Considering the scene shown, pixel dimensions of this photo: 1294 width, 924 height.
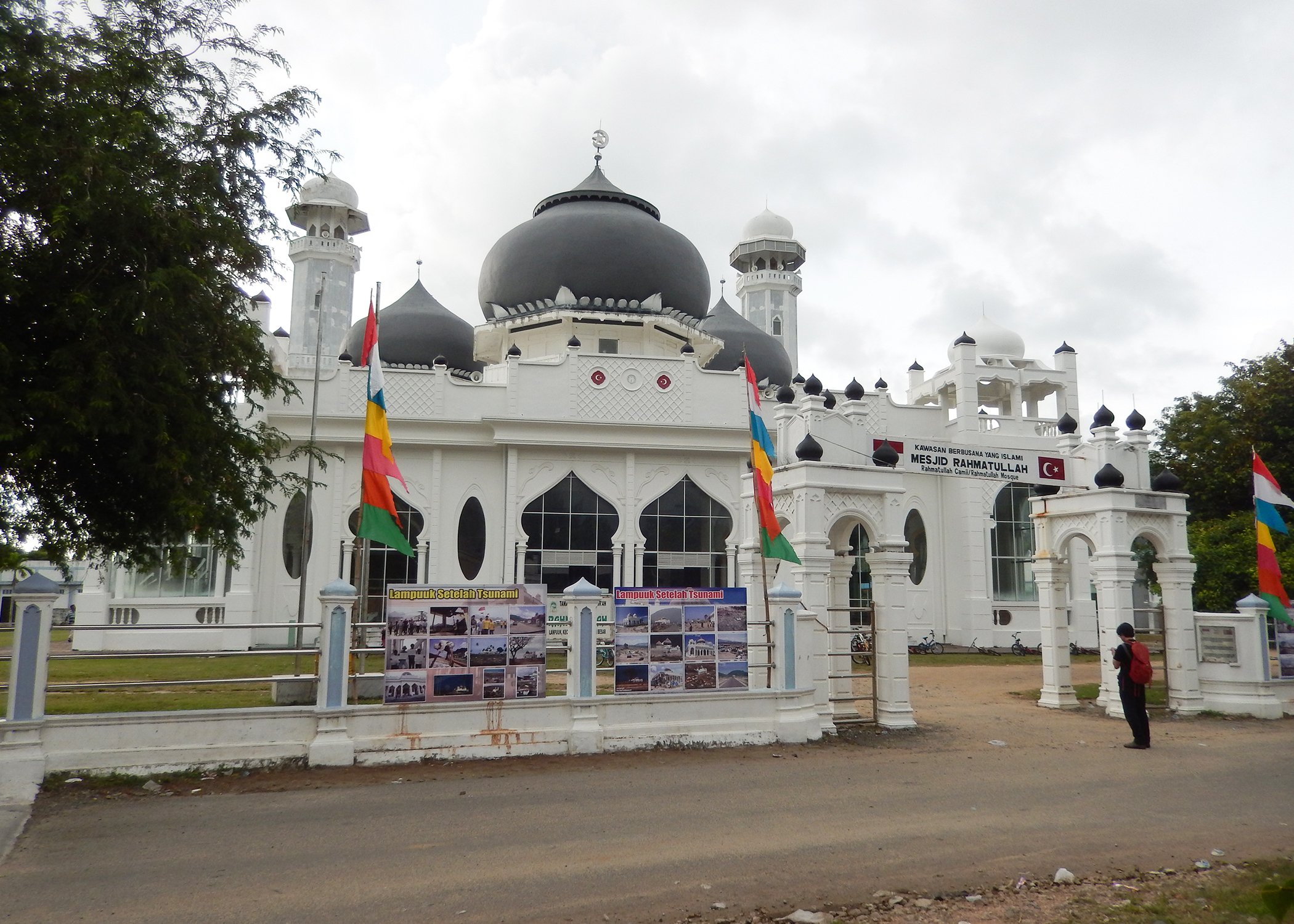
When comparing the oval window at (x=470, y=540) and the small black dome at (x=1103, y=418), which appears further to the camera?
the oval window at (x=470, y=540)

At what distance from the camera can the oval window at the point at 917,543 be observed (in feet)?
80.3

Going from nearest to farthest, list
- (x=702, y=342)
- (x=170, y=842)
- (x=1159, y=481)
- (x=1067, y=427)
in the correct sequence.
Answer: (x=170, y=842), (x=1159, y=481), (x=1067, y=427), (x=702, y=342)

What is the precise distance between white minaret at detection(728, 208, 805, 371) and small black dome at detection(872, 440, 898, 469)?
3303 centimetres

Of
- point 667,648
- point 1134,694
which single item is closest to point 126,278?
point 667,648

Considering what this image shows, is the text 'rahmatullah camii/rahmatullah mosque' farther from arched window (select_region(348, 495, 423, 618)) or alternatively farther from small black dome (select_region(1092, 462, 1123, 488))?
small black dome (select_region(1092, 462, 1123, 488))

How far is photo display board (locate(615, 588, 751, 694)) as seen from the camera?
935cm

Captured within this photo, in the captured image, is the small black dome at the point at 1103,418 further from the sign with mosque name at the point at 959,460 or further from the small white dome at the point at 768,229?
the small white dome at the point at 768,229

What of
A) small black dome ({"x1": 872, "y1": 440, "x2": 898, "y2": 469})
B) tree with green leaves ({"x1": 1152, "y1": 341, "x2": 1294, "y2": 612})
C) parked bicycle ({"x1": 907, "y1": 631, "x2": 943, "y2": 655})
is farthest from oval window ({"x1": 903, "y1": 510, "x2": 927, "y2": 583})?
small black dome ({"x1": 872, "y1": 440, "x2": 898, "y2": 469})

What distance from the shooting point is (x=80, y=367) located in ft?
25.8

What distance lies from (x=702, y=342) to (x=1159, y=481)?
15224 mm

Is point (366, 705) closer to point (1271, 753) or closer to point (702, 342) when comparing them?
point (1271, 753)

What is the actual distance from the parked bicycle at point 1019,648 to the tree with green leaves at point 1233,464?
4.86m

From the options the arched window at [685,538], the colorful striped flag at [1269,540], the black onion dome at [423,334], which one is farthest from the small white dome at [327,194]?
the colorful striped flag at [1269,540]

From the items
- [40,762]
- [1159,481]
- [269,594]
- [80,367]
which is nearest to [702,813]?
[40,762]
